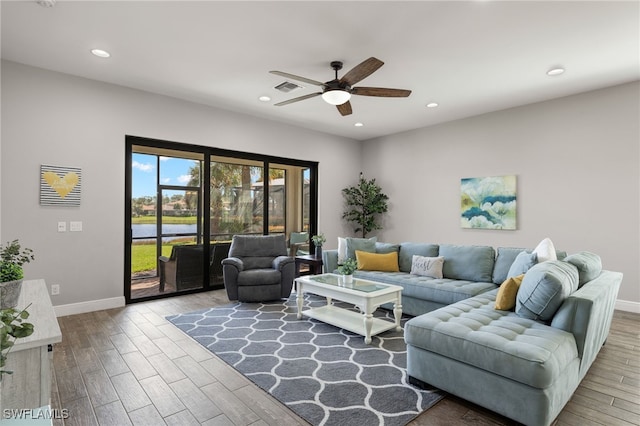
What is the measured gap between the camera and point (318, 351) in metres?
3.13

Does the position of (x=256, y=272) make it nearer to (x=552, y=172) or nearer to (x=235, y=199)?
(x=235, y=199)

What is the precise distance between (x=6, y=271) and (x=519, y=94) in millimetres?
5746

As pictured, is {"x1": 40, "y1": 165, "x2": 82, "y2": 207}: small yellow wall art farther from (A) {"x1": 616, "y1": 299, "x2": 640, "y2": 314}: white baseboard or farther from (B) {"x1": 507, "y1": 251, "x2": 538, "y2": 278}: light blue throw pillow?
(A) {"x1": 616, "y1": 299, "x2": 640, "y2": 314}: white baseboard

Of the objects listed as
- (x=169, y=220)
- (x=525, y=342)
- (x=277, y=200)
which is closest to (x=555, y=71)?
(x=525, y=342)

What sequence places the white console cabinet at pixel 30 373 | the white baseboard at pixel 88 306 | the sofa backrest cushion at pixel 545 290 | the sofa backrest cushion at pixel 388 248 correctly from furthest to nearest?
the sofa backrest cushion at pixel 388 248 < the white baseboard at pixel 88 306 < the sofa backrest cushion at pixel 545 290 < the white console cabinet at pixel 30 373

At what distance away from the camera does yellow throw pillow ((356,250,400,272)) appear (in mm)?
4763

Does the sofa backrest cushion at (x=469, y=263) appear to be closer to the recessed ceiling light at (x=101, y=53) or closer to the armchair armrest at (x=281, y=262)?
the armchair armrest at (x=281, y=262)

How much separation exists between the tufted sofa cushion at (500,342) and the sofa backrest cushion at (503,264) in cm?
134

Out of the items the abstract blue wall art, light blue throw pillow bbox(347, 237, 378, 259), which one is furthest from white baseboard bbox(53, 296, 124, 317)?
the abstract blue wall art

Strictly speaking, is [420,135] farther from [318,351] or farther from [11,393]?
[11,393]

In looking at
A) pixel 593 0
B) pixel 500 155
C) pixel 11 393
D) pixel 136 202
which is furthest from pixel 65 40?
pixel 500 155

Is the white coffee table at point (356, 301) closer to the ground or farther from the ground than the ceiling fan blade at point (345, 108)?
closer to the ground

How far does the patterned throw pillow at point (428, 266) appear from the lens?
4.34 metres

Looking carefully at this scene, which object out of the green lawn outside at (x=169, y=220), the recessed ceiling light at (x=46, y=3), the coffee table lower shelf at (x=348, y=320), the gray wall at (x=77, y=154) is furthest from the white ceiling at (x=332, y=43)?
the coffee table lower shelf at (x=348, y=320)
